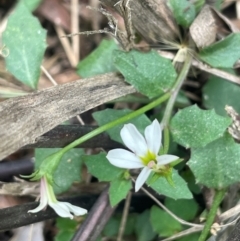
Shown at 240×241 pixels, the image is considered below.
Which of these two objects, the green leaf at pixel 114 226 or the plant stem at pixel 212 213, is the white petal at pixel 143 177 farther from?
the green leaf at pixel 114 226

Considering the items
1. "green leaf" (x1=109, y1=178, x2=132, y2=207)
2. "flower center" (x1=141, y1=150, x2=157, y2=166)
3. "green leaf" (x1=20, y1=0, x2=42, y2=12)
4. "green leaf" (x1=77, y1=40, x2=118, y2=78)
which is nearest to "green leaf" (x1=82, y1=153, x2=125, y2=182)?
"green leaf" (x1=109, y1=178, x2=132, y2=207)

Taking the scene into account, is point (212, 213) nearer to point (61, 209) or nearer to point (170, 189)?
point (170, 189)

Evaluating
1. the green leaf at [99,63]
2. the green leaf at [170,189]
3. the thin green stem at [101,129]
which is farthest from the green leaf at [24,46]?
the green leaf at [170,189]

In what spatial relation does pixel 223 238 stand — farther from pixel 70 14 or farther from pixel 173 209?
pixel 70 14

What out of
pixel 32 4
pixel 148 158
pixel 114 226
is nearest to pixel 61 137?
pixel 148 158

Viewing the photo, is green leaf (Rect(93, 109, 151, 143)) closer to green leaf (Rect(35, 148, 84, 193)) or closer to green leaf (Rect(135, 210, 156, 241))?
green leaf (Rect(35, 148, 84, 193))

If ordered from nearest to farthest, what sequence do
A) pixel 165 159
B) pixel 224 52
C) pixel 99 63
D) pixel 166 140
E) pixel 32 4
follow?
pixel 165 159 < pixel 166 140 < pixel 224 52 < pixel 99 63 < pixel 32 4
